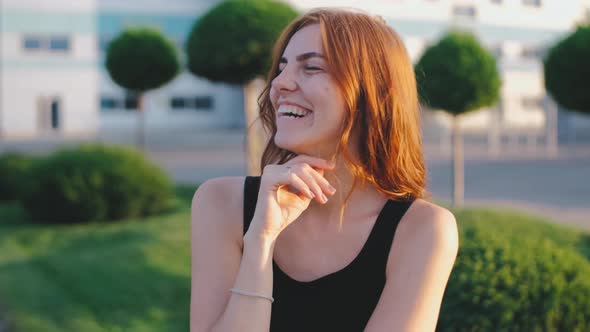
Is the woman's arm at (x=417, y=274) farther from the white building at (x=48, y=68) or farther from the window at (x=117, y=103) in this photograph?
the window at (x=117, y=103)

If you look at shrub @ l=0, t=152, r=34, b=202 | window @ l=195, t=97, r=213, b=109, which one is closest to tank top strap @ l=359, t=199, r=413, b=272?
shrub @ l=0, t=152, r=34, b=202

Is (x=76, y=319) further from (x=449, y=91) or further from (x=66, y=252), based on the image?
(x=449, y=91)

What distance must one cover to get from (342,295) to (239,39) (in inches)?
338

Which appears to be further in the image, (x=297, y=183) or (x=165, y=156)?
(x=165, y=156)

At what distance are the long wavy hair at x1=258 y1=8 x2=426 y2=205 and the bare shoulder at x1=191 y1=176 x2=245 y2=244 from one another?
1.09 feet

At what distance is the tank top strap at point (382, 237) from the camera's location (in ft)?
6.38

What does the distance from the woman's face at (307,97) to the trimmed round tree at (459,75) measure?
795 centimetres

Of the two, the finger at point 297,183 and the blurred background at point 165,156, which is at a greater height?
the finger at point 297,183

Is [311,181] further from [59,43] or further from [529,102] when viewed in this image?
[59,43]

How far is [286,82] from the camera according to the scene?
1.94 meters

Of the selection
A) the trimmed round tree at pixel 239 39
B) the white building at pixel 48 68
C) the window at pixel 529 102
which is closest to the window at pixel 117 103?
the white building at pixel 48 68

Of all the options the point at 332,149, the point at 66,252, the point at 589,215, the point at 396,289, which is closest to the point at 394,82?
the point at 332,149

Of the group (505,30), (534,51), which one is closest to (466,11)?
(505,30)

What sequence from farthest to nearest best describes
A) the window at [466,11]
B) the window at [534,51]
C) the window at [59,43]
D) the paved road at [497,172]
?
the window at [59,43] → the window at [534,51] → the paved road at [497,172] → the window at [466,11]
